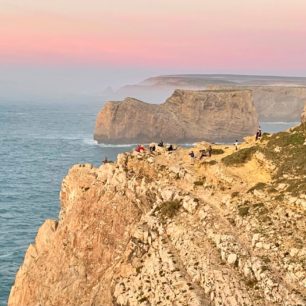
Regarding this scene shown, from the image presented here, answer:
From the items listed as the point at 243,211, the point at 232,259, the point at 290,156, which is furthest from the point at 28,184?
the point at 232,259

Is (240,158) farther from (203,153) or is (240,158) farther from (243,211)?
(243,211)

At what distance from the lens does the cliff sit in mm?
29391

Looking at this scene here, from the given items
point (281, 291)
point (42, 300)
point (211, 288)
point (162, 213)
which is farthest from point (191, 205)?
point (42, 300)

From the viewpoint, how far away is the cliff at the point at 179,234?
29.4m

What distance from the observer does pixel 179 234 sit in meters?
34.8

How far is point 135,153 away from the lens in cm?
4722

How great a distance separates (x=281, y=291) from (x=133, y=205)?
16.7 m

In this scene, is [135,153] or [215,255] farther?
[135,153]

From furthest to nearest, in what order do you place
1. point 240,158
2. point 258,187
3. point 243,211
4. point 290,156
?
point 240,158 → point 290,156 → point 258,187 → point 243,211

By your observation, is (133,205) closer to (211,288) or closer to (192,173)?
(192,173)

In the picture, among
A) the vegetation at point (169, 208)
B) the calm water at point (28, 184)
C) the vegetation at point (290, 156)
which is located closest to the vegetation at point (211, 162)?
the vegetation at point (290, 156)

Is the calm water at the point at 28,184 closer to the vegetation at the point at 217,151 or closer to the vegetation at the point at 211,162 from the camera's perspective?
the vegetation at the point at 217,151

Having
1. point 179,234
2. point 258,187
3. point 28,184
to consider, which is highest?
point 258,187

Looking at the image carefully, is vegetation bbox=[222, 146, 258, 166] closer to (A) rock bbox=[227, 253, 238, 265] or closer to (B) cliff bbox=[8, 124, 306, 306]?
(B) cliff bbox=[8, 124, 306, 306]
